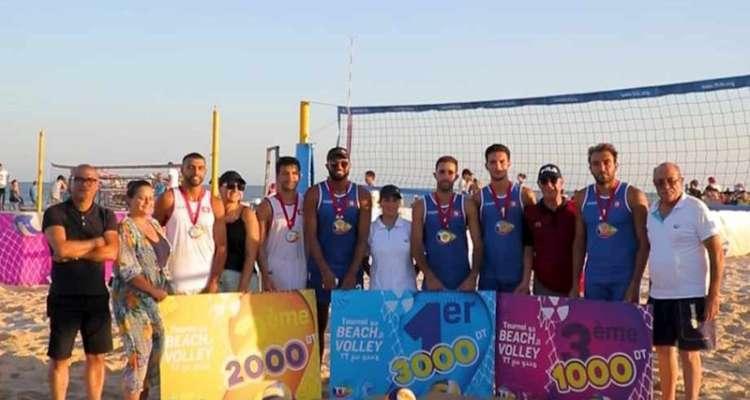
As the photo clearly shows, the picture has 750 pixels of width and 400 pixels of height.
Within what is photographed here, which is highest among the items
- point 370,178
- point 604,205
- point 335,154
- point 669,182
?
point 370,178

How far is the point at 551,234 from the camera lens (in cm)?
468

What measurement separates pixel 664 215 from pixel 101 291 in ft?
10.1

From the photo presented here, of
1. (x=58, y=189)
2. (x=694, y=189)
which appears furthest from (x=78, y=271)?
(x=58, y=189)

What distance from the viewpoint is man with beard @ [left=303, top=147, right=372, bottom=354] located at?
4.85 metres

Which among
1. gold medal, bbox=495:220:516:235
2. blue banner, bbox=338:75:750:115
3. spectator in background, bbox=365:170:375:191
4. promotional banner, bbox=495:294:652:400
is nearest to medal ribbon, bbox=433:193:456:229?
gold medal, bbox=495:220:516:235

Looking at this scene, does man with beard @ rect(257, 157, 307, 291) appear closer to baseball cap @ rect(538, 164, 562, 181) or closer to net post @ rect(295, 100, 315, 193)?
baseball cap @ rect(538, 164, 562, 181)

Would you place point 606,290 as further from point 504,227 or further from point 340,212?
point 340,212

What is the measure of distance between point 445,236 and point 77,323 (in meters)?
2.14

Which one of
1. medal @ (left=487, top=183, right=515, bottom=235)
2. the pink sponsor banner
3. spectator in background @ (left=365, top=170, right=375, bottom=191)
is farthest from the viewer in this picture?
spectator in background @ (left=365, top=170, right=375, bottom=191)

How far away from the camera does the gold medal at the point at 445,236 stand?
15.7 feet

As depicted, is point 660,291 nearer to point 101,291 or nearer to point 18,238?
Answer: point 101,291

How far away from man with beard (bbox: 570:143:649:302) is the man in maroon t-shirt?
0.14 meters

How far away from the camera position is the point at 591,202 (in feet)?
14.9

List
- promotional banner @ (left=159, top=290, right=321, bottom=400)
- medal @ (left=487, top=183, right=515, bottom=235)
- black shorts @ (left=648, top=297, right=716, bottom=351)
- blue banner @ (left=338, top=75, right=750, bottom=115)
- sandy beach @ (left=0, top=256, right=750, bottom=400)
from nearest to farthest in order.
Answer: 1. black shorts @ (left=648, top=297, right=716, bottom=351)
2. promotional banner @ (left=159, top=290, right=321, bottom=400)
3. medal @ (left=487, top=183, right=515, bottom=235)
4. sandy beach @ (left=0, top=256, right=750, bottom=400)
5. blue banner @ (left=338, top=75, right=750, bottom=115)
